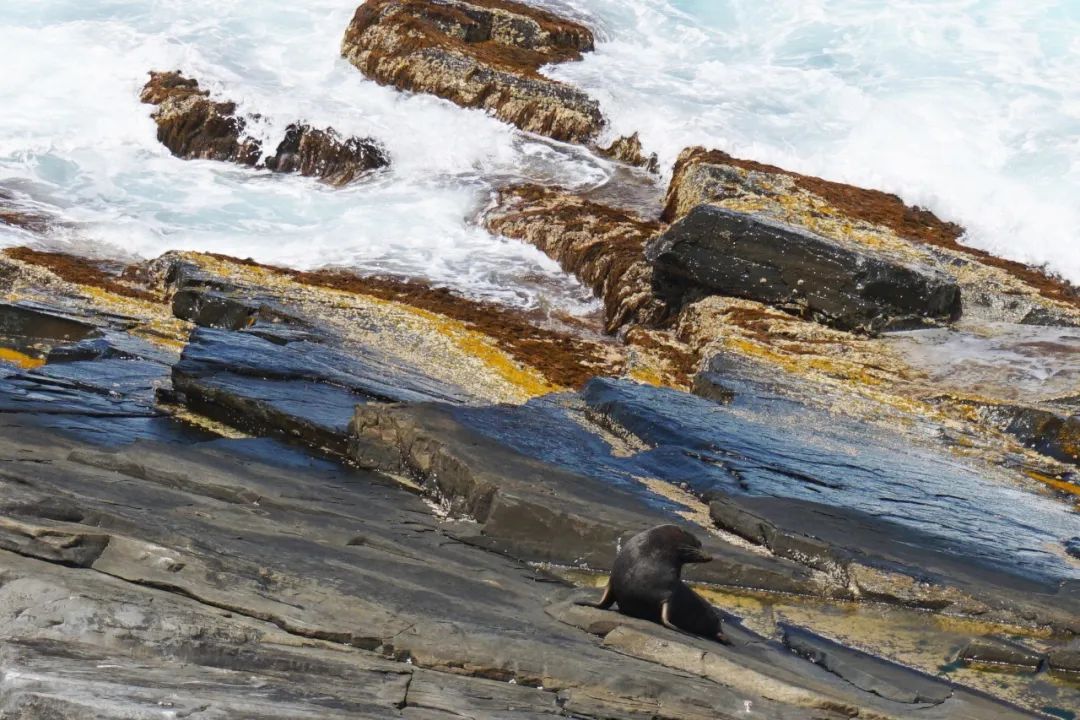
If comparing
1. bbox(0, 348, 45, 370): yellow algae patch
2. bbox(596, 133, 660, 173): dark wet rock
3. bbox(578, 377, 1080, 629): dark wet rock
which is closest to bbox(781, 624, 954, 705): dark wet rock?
bbox(578, 377, 1080, 629): dark wet rock

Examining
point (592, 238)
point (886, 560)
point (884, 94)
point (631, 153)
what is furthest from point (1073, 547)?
point (884, 94)

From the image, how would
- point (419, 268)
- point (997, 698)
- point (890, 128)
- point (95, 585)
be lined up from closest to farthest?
point (95, 585) < point (997, 698) < point (419, 268) < point (890, 128)

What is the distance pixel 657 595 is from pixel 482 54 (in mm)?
21331

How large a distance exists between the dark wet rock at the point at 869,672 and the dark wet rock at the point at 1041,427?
4847mm

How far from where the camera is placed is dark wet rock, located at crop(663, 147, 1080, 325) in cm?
1412

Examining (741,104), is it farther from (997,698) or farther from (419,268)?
→ (997,698)

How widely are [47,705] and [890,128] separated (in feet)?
72.2

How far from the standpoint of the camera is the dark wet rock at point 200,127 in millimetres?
22047

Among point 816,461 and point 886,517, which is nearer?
point 886,517

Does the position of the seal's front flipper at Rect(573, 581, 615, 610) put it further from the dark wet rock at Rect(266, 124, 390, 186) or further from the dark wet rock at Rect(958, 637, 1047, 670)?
the dark wet rock at Rect(266, 124, 390, 186)

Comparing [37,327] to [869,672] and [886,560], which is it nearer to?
[886,560]

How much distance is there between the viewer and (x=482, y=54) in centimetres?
2562

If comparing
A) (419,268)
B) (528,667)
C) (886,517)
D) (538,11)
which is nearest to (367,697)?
(528,667)

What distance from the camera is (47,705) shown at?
3.86 metres
